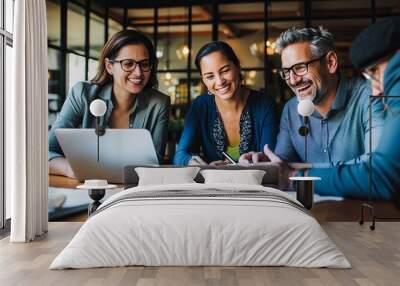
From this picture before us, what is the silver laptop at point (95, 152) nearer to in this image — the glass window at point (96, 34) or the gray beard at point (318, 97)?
the glass window at point (96, 34)

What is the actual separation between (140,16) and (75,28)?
0.86 meters

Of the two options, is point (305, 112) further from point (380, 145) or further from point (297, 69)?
point (380, 145)

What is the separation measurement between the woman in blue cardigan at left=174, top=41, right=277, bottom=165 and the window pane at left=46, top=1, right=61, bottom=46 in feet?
5.96

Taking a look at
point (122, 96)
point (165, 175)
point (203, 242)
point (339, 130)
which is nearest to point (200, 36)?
point (122, 96)

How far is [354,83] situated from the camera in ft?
24.0

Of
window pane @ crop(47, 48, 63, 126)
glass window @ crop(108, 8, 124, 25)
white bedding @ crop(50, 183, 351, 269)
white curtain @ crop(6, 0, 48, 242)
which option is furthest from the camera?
glass window @ crop(108, 8, 124, 25)

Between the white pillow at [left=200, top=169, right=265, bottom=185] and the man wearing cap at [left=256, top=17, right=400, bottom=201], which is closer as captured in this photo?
the white pillow at [left=200, top=169, right=265, bottom=185]

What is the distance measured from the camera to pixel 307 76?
7363mm

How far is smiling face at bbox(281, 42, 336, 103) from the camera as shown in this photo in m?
7.34

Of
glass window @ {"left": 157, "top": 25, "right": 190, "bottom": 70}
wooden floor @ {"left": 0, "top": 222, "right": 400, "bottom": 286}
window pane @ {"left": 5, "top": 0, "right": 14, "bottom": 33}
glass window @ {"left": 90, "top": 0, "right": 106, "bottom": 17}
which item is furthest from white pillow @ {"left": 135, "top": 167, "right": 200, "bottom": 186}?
window pane @ {"left": 5, "top": 0, "right": 14, "bottom": 33}

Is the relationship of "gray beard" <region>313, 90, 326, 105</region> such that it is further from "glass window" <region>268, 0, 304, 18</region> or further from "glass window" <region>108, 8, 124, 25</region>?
"glass window" <region>108, 8, 124, 25</region>

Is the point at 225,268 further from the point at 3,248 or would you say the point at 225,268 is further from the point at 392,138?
the point at 392,138

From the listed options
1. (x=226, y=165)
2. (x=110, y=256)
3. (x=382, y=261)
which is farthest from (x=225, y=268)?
(x=226, y=165)

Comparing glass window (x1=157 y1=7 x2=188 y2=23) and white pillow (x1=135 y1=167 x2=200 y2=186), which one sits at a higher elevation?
glass window (x1=157 y1=7 x2=188 y2=23)
